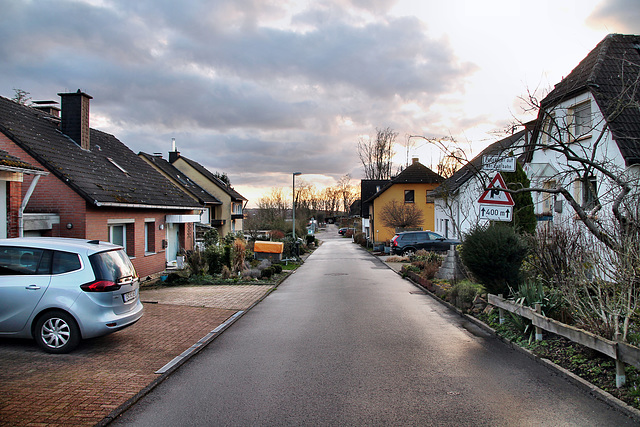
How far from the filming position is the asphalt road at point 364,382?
4527 mm

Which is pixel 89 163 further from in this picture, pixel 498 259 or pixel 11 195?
pixel 498 259

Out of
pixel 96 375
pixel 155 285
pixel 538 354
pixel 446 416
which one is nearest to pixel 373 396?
pixel 446 416

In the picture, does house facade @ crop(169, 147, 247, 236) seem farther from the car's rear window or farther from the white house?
the car's rear window

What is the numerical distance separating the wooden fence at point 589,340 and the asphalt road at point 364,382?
506 millimetres

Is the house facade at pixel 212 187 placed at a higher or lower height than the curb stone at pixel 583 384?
higher

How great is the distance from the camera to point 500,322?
27.9 ft

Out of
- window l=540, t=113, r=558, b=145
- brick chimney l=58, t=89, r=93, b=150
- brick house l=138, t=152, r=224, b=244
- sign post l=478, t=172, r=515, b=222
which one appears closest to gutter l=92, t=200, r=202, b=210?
brick chimney l=58, t=89, r=93, b=150

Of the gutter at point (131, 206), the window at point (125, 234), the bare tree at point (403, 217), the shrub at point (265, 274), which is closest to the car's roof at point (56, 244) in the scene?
the gutter at point (131, 206)

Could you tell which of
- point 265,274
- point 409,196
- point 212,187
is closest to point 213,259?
point 265,274

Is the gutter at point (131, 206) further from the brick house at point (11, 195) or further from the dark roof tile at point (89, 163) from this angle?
the brick house at point (11, 195)

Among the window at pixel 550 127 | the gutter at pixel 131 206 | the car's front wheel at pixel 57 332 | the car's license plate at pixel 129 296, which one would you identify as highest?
the window at pixel 550 127

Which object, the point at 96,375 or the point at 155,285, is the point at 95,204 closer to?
the point at 155,285

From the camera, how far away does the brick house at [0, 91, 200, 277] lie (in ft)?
42.7

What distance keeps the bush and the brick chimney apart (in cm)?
1417
